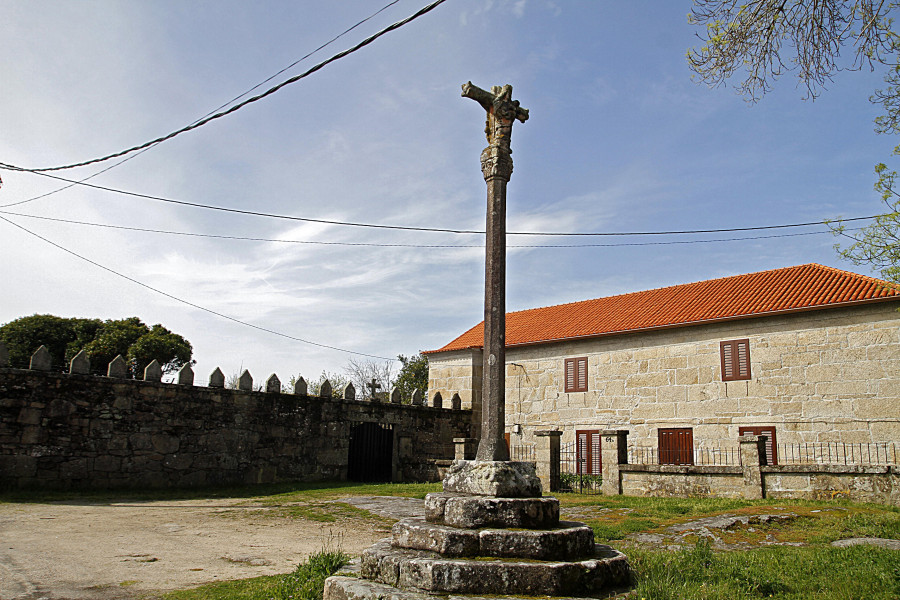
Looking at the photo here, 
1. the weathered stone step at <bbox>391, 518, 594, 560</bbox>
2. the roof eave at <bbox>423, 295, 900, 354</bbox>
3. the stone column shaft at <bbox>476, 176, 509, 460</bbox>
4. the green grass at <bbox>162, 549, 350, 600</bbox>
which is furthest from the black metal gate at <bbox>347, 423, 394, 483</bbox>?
the weathered stone step at <bbox>391, 518, 594, 560</bbox>

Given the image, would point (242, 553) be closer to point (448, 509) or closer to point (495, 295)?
point (448, 509)

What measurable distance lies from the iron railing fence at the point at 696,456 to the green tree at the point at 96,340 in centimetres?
2348

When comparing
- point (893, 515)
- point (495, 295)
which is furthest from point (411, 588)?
point (893, 515)

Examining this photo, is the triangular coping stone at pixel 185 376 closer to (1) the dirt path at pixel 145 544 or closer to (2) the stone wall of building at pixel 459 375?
(1) the dirt path at pixel 145 544

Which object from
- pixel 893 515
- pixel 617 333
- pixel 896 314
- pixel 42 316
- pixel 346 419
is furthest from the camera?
pixel 42 316

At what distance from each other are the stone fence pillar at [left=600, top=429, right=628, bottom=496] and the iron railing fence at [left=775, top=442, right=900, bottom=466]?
3.86m

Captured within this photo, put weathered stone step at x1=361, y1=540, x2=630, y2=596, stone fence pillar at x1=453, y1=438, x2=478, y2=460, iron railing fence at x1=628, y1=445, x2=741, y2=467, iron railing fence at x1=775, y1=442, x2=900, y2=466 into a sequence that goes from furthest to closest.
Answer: iron railing fence at x1=628, y1=445, x2=741, y2=467
stone fence pillar at x1=453, y1=438, x2=478, y2=460
iron railing fence at x1=775, y1=442, x2=900, y2=466
weathered stone step at x1=361, y1=540, x2=630, y2=596

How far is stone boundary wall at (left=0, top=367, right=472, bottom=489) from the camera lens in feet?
41.6

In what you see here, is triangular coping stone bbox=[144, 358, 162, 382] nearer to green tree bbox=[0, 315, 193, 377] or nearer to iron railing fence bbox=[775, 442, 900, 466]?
iron railing fence bbox=[775, 442, 900, 466]

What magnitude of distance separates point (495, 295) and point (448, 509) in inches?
84.3

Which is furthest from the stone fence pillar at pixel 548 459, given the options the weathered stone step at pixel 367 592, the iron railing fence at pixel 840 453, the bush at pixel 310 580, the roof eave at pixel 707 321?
the weathered stone step at pixel 367 592

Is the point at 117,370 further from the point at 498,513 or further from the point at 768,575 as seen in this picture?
the point at 768,575

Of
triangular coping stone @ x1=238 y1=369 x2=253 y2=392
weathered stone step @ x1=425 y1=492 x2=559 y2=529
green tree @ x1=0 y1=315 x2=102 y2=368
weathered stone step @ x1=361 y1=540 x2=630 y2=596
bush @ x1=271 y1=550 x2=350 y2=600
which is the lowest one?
bush @ x1=271 y1=550 x2=350 y2=600

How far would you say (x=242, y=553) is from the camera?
24.4 feet
